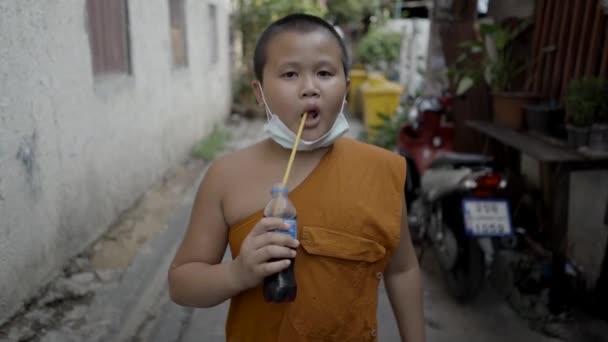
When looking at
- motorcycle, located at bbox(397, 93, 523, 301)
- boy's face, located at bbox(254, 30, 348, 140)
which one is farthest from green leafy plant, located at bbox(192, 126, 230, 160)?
boy's face, located at bbox(254, 30, 348, 140)

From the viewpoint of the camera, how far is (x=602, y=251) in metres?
3.18

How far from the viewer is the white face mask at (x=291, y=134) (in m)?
1.35

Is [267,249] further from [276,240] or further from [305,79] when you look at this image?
[305,79]

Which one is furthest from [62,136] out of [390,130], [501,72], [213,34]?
[213,34]

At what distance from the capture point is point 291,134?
4.41 feet

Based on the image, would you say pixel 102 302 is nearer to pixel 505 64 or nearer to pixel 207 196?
pixel 207 196

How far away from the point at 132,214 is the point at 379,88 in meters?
4.79

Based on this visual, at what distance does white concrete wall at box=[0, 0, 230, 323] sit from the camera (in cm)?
294

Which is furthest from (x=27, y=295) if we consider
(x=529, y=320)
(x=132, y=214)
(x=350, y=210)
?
(x=529, y=320)

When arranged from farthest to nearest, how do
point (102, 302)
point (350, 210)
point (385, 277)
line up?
point (102, 302) < point (385, 277) < point (350, 210)

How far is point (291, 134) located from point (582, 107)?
2.28 meters

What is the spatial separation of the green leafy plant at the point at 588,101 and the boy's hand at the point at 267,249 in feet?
8.17

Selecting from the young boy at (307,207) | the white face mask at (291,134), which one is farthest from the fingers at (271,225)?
the white face mask at (291,134)

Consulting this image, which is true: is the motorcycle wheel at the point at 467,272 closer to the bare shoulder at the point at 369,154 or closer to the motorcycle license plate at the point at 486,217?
the motorcycle license plate at the point at 486,217
